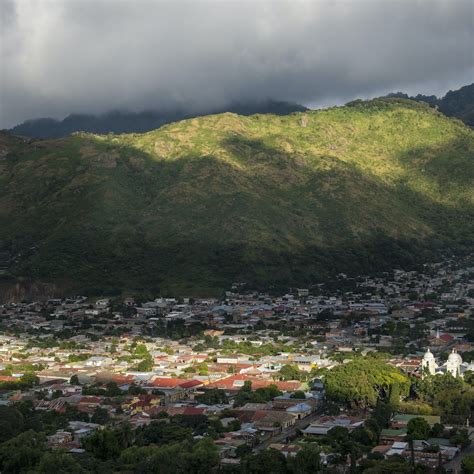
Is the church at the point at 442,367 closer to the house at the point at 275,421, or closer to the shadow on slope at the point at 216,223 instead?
the house at the point at 275,421

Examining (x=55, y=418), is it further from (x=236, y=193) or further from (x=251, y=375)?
(x=236, y=193)

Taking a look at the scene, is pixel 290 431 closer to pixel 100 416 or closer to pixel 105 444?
pixel 100 416

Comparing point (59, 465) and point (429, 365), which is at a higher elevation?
point (429, 365)

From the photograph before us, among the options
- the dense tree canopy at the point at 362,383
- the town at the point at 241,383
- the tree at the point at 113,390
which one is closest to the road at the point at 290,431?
the town at the point at 241,383

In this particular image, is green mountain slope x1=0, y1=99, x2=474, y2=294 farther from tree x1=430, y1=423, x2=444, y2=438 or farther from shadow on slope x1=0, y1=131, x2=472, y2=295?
tree x1=430, y1=423, x2=444, y2=438

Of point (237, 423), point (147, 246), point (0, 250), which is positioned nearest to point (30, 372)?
point (237, 423)

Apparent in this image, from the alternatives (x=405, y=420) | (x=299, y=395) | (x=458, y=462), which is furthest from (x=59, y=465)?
(x=299, y=395)

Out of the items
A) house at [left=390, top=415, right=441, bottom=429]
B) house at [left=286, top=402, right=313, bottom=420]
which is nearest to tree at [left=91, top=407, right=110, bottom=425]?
house at [left=286, top=402, right=313, bottom=420]
